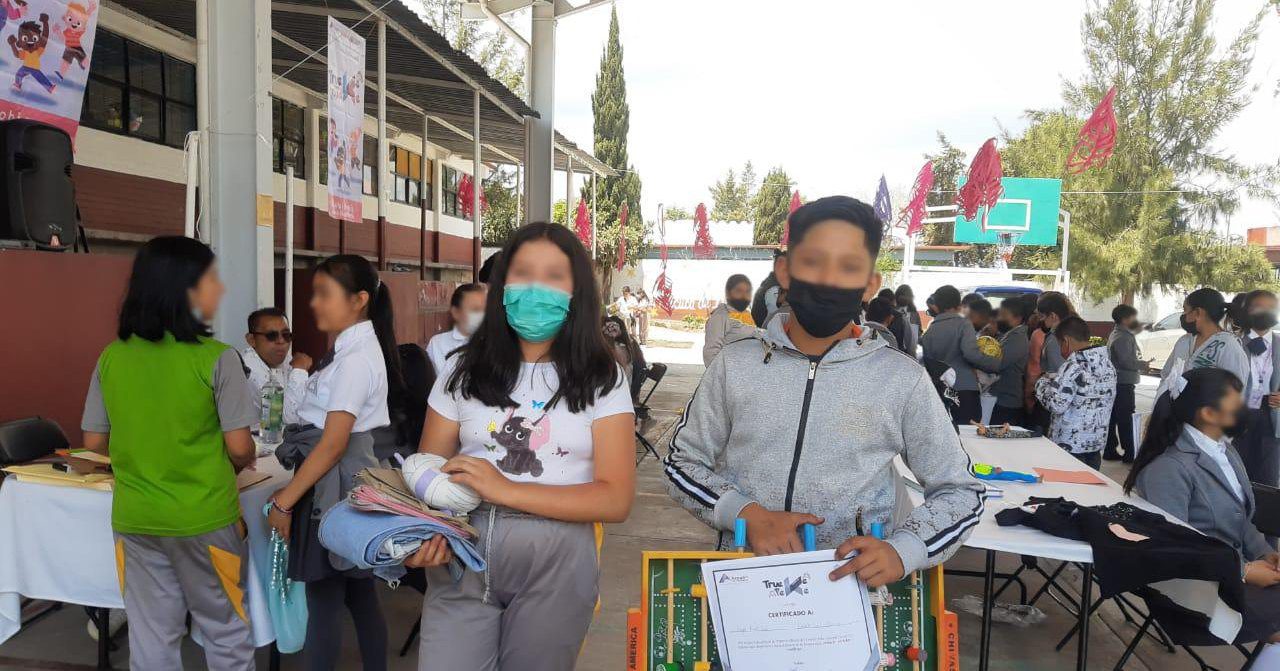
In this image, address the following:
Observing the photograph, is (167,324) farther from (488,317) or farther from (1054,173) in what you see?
(1054,173)

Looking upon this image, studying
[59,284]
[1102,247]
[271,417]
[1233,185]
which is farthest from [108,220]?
[1233,185]

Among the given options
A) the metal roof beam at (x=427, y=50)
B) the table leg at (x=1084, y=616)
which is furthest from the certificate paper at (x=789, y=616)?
the metal roof beam at (x=427, y=50)

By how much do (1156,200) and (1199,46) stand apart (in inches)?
158

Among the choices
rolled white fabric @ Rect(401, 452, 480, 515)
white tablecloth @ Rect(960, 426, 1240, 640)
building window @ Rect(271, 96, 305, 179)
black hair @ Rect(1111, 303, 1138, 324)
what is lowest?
white tablecloth @ Rect(960, 426, 1240, 640)

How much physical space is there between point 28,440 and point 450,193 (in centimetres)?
1960

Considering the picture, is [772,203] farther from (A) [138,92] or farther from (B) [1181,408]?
(B) [1181,408]

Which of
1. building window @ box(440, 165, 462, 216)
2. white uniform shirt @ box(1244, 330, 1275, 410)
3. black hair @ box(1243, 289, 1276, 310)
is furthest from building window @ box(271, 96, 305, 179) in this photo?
white uniform shirt @ box(1244, 330, 1275, 410)

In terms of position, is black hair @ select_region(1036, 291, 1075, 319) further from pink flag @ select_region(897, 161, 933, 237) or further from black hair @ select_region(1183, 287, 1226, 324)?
pink flag @ select_region(897, 161, 933, 237)

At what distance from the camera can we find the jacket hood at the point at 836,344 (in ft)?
6.18

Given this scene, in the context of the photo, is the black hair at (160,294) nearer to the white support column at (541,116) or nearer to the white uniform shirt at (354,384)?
the white uniform shirt at (354,384)

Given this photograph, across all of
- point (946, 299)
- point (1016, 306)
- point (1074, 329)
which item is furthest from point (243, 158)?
point (1016, 306)

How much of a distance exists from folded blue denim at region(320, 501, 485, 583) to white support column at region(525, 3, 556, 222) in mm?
11132

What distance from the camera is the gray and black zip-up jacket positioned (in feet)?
6.06

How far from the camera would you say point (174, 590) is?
302 centimetres
